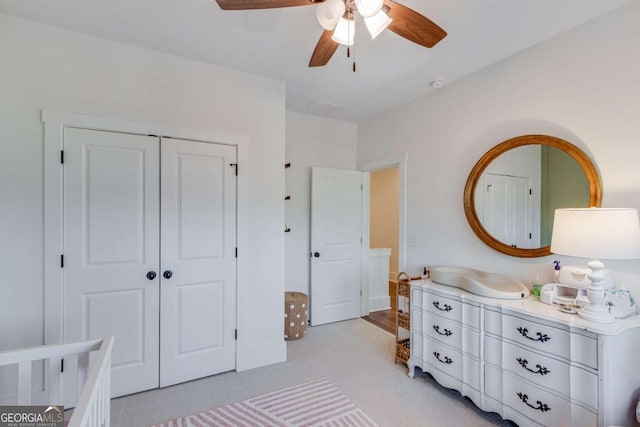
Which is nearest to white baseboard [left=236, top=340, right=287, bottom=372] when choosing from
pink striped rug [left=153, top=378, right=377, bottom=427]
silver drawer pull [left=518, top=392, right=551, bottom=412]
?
pink striped rug [left=153, top=378, right=377, bottom=427]

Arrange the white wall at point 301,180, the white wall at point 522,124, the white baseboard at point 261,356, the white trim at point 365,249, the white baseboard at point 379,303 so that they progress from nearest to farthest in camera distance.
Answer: the white wall at point 522,124 → the white baseboard at point 261,356 → the white wall at point 301,180 → the white trim at point 365,249 → the white baseboard at point 379,303

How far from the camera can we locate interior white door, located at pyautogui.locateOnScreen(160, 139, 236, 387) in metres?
2.46

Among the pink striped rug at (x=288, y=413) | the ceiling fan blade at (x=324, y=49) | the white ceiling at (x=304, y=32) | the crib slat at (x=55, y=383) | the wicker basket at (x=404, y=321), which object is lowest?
the pink striped rug at (x=288, y=413)

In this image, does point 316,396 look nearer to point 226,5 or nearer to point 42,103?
point 226,5

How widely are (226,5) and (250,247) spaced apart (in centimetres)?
189

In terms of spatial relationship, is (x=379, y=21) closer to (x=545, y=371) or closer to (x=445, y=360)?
(x=545, y=371)

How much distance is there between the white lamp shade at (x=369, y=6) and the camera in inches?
52.8

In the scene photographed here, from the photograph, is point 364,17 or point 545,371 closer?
point 364,17

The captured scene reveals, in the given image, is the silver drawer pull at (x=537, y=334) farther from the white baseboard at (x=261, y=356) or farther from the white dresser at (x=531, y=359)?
the white baseboard at (x=261, y=356)

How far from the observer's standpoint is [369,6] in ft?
4.44

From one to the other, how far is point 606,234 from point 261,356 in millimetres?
2647

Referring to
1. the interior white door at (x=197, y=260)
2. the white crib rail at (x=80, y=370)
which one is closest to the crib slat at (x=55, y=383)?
the white crib rail at (x=80, y=370)

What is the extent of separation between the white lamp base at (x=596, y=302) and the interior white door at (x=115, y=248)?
2.85 meters

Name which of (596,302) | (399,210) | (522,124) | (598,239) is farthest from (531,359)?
(399,210)
